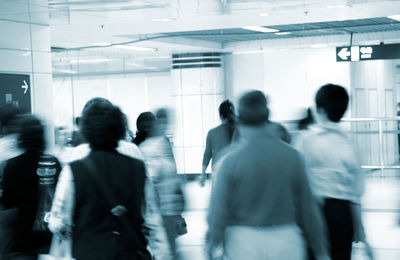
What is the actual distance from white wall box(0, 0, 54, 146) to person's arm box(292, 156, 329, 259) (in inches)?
268

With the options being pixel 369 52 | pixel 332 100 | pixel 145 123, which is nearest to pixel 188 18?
pixel 369 52

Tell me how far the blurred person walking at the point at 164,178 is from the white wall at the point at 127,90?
1443 cm

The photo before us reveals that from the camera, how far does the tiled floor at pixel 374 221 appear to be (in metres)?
7.62

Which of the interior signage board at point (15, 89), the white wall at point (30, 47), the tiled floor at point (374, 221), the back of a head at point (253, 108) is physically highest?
the white wall at point (30, 47)

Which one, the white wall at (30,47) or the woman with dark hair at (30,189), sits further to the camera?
the white wall at (30,47)

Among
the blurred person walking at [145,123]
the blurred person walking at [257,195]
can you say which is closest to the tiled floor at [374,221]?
the blurred person walking at [145,123]

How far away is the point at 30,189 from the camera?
3.88 metres

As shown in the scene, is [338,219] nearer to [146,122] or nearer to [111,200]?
[111,200]

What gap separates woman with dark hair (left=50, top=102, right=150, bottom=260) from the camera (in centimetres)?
312

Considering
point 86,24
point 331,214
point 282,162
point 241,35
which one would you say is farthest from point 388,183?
point 282,162

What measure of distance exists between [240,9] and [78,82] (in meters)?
9.55

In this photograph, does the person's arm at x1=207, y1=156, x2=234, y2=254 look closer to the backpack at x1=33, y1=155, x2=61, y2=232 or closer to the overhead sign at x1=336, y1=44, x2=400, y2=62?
the backpack at x1=33, y1=155, x2=61, y2=232

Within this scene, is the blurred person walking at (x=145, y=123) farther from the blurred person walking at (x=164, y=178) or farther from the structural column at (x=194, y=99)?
the structural column at (x=194, y=99)

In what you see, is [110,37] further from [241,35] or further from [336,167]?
[336,167]
